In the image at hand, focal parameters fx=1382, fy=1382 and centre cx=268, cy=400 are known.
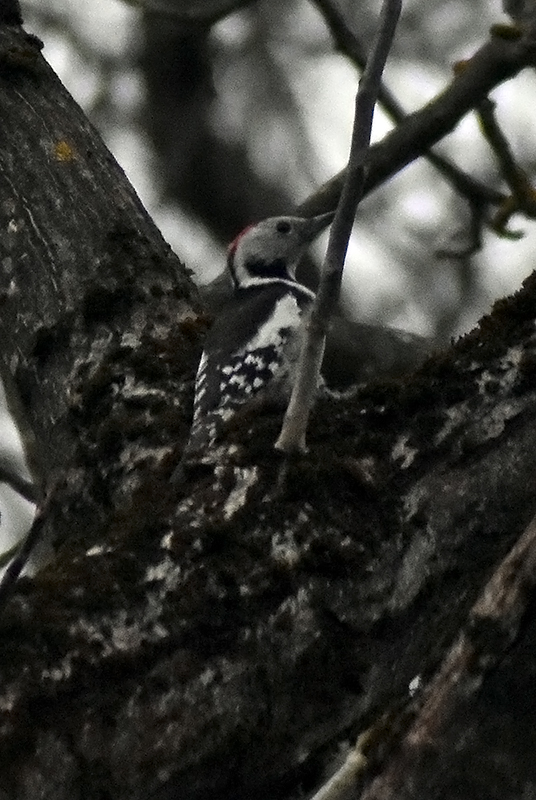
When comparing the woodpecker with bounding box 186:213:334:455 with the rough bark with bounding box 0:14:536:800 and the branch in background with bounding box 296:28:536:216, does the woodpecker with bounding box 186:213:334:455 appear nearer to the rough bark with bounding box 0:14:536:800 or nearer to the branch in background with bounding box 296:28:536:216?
the rough bark with bounding box 0:14:536:800

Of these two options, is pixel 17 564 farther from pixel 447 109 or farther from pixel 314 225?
pixel 314 225

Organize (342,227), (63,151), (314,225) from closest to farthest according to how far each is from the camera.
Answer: (342,227), (63,151), (314,225)

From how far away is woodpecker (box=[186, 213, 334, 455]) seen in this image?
12.0ft

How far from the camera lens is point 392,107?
204 inches

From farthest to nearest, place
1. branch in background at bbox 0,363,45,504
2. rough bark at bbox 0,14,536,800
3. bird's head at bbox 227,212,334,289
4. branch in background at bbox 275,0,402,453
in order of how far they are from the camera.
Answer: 1. bird's head at bbox 227,212,334,289
2. branch in background at bbox 0,363,45,504
3. branch in background at bbox 275,0,402,453
4. rough bark at bbox 0,14,536,800

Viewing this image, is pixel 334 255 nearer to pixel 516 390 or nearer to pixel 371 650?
pixel 516 390

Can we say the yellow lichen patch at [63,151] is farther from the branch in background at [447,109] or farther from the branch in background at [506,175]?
the branch in background at [506,175]

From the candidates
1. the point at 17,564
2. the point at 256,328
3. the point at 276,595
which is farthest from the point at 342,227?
the point at 256,328

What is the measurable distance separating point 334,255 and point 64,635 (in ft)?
2.90

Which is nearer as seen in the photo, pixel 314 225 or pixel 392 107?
pixel 392 107

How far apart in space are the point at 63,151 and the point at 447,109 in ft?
4.42

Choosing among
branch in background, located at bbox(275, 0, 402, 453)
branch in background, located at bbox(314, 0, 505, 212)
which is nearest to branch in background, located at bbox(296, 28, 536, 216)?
branch in background, located at bbox(314, 0, 505, 212)

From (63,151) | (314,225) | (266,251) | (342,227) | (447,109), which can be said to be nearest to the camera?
(342,227)

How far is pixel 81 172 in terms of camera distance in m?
4.18
